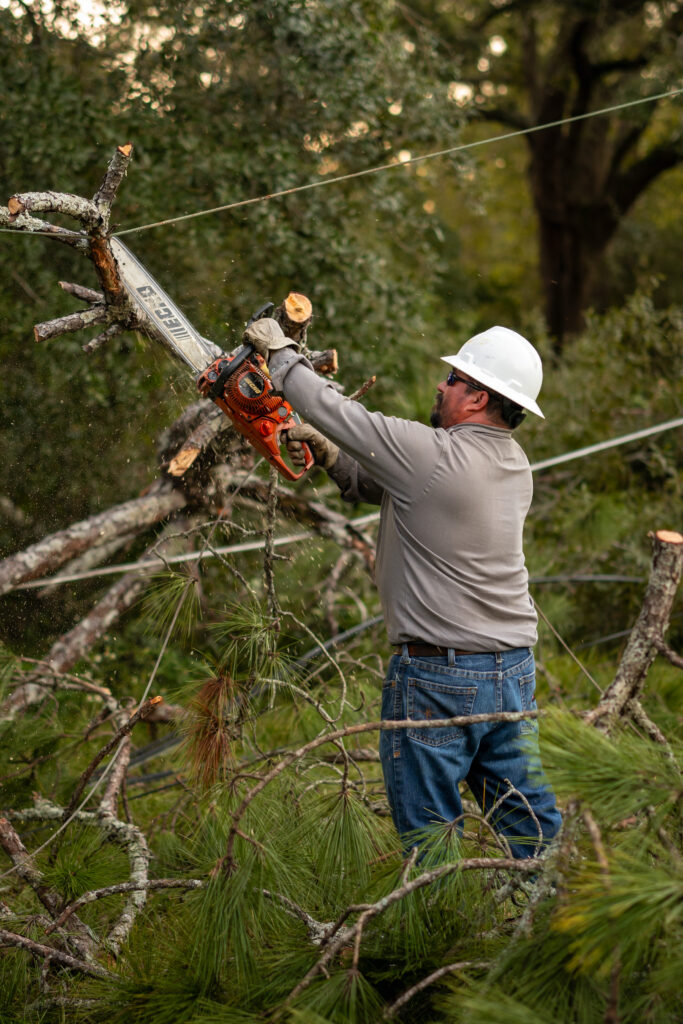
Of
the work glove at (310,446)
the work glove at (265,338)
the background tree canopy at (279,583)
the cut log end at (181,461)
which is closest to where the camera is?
the background tree canopy at (279,583)

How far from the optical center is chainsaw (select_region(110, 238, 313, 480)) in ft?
7.18

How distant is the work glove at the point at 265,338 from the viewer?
7.20 ft

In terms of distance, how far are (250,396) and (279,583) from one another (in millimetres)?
2120

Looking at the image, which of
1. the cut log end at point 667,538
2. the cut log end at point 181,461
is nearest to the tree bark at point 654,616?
the cut log end at point 667,538

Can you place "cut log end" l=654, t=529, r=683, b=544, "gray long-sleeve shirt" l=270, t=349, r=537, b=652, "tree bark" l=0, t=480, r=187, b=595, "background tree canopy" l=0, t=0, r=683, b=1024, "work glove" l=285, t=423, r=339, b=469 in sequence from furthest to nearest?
1. "tree bark" l=0, t=480, r=187, b=595
2. "cut log end" l=654, t=529, r=683, b=544
3. "work glove" l=285, t=423, r=339, b=469
4. "gray long-sleeve shirt" l=270, t=349, r=537, b=652
5. "background tree canopy" l=0, t=0, r=683, b=1024

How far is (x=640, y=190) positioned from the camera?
10.9 meters

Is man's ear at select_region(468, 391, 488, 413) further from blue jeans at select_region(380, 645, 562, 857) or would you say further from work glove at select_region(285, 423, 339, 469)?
blue jeans at select_region(380, 645, 562, 857)

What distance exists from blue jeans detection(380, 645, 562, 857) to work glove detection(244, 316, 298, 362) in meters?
0.82

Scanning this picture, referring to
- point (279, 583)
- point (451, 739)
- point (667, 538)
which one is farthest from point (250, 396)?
point (279, 583)

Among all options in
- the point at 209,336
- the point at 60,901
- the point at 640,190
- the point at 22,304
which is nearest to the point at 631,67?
the point at 640,190

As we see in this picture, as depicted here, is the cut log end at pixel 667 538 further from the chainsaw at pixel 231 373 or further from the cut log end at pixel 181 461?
the cut log end at pixel 181 461

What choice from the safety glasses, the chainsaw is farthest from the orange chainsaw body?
the safety glasses

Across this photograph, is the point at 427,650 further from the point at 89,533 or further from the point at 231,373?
the point at 89,533

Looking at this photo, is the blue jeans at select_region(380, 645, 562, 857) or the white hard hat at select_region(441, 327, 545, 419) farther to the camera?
the white hard hat at select_region(441, 327, 545, 419)
